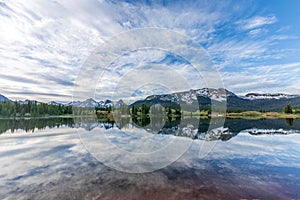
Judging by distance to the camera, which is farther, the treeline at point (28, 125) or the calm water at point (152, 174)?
the treeline at point (28, 125)

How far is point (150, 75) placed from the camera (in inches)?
1307

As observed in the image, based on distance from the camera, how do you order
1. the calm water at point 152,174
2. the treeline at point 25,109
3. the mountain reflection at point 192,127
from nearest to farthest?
the calm water at point 152,174 < the mountain reflection at point 192,127 < the treeline at point 25,109

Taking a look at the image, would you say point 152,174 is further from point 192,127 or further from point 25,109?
point 25,109

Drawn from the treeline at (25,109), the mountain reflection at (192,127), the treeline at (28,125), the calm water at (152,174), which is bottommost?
the calm water at (152,174)

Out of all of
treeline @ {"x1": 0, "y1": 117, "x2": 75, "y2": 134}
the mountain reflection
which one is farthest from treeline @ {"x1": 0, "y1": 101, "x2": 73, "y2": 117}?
the mountain reflection

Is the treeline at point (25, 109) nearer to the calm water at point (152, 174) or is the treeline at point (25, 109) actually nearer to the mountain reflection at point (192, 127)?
the mountain reflection at point (192, 127)

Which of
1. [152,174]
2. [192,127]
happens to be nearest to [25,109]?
[192,127]

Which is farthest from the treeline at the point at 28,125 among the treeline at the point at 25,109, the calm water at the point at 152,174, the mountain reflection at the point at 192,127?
the treeline at the point at 25,109

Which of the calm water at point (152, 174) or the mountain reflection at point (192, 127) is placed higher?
the mountain reflection at point (192, 127)

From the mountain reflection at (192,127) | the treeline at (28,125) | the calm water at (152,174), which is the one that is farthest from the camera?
the treeline at (28,125)

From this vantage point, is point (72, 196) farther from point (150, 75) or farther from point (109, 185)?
point (150, 75)

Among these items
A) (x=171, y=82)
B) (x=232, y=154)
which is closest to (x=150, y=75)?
(x=171, y=82)

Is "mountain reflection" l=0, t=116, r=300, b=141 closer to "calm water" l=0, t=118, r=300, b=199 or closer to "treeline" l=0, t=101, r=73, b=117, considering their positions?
"calm water" l=0, t=118, r=300, b=199

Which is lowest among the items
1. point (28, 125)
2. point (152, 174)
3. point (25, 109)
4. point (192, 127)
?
point (152, 174)
